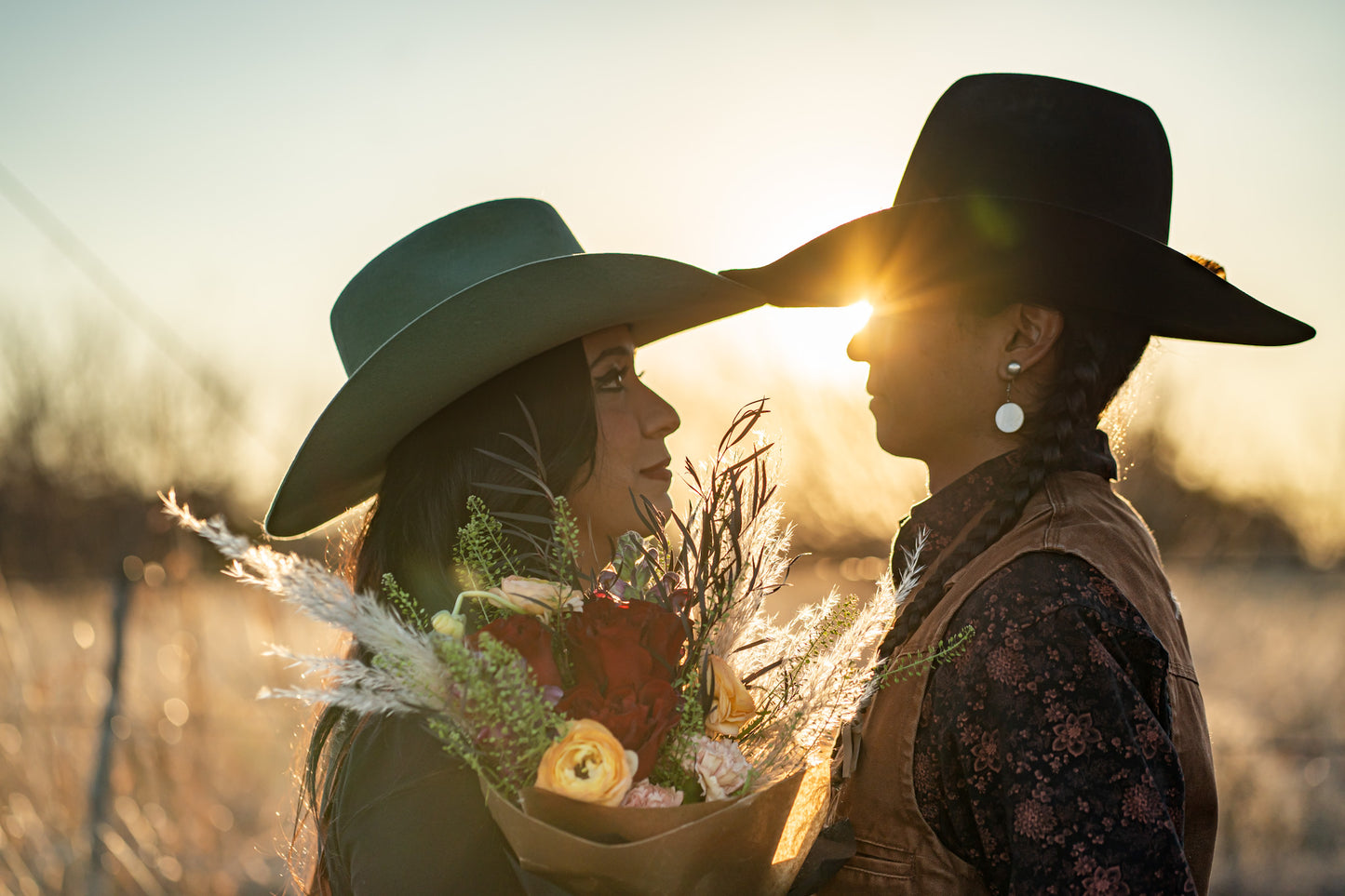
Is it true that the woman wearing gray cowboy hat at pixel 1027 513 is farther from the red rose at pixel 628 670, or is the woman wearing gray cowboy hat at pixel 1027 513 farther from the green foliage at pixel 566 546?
the green foliage at pixel 566 546

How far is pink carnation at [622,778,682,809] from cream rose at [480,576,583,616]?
285 millimetres

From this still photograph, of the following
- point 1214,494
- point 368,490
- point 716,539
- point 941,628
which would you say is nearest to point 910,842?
point 941,628

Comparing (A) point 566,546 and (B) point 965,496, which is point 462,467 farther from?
(B) point 965,496

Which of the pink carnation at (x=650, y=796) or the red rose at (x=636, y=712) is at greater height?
the red rose at (x=636, y=712)

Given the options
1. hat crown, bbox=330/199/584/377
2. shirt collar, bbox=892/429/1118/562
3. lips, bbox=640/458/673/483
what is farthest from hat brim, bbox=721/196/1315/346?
hat crown, bbox=330/199/584/377

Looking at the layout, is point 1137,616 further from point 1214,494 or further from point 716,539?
point 1214,494

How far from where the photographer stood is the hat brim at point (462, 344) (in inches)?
77.2

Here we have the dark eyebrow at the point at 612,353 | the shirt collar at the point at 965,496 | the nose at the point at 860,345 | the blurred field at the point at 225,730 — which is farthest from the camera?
the blurred field at the point at 225,730

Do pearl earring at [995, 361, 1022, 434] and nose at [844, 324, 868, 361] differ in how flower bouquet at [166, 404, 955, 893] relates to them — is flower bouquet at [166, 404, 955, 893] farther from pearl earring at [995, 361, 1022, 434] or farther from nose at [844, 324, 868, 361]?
nose at [844, 324, 868, 361]

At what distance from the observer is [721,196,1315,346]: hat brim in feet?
6.19

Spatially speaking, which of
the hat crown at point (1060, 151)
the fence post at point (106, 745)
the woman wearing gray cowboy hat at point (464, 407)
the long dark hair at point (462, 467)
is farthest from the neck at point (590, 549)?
the fence post at point (106, 745)

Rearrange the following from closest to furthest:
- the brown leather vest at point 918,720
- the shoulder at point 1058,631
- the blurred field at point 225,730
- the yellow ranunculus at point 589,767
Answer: the yellow ranunculus at point 589,767, the shoulder at point 1058,631, the brown leather vest at point 918,720, the blurred field at point 225,730

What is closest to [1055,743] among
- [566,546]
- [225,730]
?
[566,546]

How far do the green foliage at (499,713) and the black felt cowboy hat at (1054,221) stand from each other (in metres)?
1.29
